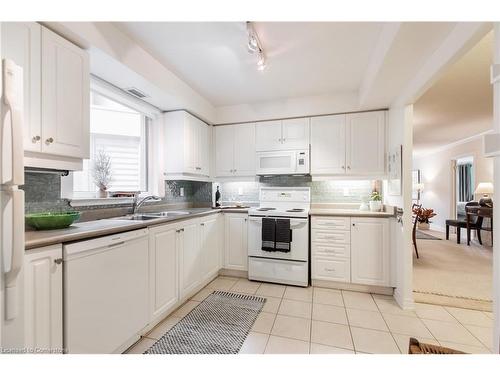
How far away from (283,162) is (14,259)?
110 inches

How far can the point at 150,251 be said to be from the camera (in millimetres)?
1891

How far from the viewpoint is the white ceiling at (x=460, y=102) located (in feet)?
7.57

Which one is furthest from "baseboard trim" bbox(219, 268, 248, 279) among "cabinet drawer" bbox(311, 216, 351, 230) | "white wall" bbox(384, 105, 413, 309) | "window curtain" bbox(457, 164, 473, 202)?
"window curtain" bbox(457, 164, 473, 202)

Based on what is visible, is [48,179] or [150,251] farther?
[150,251]

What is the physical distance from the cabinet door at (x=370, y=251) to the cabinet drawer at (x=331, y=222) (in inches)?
3.1

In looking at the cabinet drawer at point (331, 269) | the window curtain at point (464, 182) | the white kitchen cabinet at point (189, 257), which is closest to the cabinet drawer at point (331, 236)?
the cabinet drawer at point (331, 269)

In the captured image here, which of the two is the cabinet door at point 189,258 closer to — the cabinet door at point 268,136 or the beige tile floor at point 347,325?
the beige tile floor at point 347,325

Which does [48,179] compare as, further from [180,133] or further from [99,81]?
[180,133]

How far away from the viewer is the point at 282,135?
10.8ft

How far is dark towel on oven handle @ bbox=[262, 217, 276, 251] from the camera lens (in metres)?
2.94

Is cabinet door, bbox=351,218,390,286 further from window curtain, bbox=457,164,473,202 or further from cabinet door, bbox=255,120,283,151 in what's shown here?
window curtain, bbox=457,164,473,202
